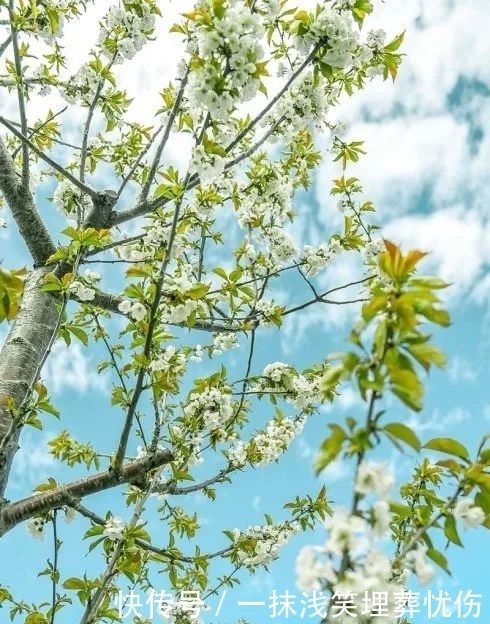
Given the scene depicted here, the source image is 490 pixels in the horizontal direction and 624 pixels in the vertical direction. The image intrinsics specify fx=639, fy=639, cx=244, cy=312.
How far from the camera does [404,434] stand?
1.29 m

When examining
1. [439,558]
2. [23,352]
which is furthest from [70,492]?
[439,558]

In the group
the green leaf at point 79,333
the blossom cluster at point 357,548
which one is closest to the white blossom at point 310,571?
the blossom cluster at point 357,548

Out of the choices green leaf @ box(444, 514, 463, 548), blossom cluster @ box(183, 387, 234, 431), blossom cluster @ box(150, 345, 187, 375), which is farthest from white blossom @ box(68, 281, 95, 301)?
green leaf @ box(444, 514, 463, 548)

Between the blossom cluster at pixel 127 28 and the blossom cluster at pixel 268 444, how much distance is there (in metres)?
2.83

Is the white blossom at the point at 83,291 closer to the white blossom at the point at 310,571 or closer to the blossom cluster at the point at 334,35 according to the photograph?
the blossom cluster at the point at 334,35

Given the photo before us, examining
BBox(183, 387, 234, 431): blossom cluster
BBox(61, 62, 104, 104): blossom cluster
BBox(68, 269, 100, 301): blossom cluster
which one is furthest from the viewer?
BBox(61, 62, 104, 104): blossom cluster

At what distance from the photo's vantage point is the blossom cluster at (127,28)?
434 cm

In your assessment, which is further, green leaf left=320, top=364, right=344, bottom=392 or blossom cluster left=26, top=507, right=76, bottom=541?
blossom cluster left=26, top=507, right=76, bottom=541

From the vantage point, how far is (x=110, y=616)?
304 centimetres

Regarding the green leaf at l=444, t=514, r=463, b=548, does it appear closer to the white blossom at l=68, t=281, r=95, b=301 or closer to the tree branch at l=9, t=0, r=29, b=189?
the white blossom at l=68, t=281, r=95, b=301

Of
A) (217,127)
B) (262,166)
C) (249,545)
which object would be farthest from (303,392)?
(217,127)

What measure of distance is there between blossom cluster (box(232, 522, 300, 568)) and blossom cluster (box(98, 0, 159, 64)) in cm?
339

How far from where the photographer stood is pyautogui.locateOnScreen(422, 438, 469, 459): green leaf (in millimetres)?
1696

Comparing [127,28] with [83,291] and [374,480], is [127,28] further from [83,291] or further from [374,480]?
[374,480]
